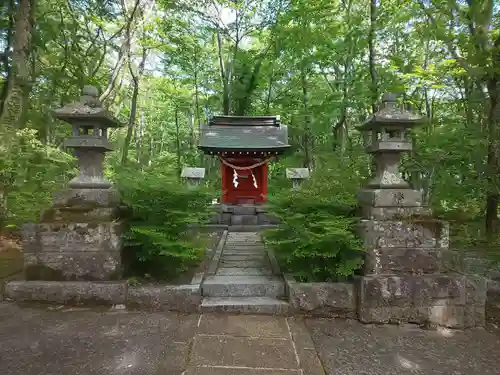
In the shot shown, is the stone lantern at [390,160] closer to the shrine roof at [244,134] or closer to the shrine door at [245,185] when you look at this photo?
the shrine roof at [244,134]

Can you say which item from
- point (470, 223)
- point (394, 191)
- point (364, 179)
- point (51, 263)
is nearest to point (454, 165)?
point (470, 223)

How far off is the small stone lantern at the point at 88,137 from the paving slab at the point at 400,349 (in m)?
3.63

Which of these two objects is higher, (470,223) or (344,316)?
(470,223)

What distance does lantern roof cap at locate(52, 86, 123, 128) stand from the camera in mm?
4023

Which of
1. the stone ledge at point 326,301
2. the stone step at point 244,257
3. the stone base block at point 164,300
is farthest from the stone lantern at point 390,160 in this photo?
the stone base block at point 164,300

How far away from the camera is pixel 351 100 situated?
12766 mm

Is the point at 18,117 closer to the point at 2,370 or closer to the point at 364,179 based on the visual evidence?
the point at 2,370

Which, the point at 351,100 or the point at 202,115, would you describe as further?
the point at 202,115

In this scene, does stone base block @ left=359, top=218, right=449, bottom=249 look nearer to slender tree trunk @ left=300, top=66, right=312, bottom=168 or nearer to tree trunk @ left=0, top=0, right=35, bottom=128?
tree trunk @ left=0, top=0, right=35, bottom=128

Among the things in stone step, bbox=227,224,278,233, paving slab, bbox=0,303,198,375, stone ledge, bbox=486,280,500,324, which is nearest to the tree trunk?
paving slab, bbox=0,303,198,375

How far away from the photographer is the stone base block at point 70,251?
385 centimetres

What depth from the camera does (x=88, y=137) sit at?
4.10m

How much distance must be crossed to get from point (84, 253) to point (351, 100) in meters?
12.2

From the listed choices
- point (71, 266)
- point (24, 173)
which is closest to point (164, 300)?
point (71, 266)
